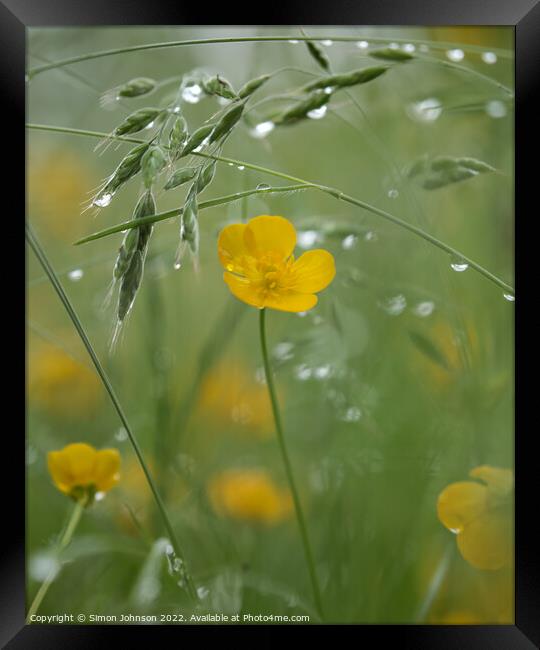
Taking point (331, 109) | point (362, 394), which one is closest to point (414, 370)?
point (362, 394)

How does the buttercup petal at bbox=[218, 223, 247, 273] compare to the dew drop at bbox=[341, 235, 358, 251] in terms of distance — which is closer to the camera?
the buttercup petal at bbox=[218, 223, 247, 273]

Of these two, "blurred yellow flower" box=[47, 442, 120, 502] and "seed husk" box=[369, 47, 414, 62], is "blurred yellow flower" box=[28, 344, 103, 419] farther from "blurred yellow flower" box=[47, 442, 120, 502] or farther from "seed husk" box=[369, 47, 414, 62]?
"seed husk" box=[369, 47, 414, 62]


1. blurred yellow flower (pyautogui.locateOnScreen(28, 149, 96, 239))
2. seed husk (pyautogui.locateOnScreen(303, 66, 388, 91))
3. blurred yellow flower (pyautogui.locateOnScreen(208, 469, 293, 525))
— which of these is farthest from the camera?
blurred yellow flower (pyautogui.locateOnScreen(28, 149, 96, 239))

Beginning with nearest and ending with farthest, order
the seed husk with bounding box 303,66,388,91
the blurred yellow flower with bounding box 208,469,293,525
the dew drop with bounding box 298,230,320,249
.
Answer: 1. the seed husk with bounding box 303,66,388,91
2. the dew drop with bounding box 298,230,320,249
3. the blurred yellow flower with bounding box 208,469,293,525

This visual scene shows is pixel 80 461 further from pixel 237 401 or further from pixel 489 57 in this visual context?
pixel 489 57

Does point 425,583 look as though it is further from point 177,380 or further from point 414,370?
point 177,380

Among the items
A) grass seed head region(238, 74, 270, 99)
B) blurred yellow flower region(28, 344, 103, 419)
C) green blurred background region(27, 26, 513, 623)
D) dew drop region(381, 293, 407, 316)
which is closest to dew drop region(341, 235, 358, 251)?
green blurred background region(27, 26, 513, 623)

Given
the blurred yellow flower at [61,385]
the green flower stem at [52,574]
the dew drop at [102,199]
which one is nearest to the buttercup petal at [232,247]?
the dew drop at [102,199]

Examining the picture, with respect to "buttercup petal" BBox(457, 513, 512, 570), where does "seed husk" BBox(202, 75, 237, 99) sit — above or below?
above
